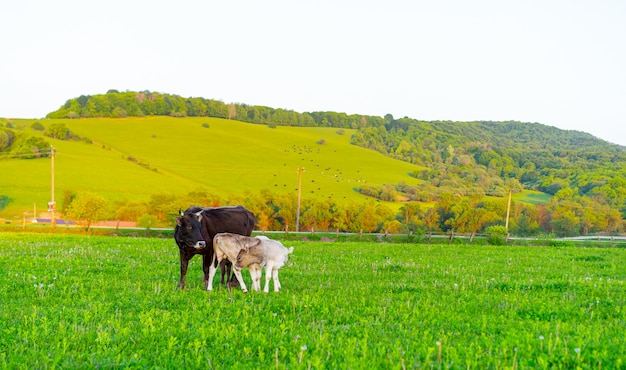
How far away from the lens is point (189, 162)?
13188cm

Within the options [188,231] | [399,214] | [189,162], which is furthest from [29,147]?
[188,231]

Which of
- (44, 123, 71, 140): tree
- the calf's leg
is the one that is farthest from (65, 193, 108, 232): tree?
(44, 123, 71, 140): tree

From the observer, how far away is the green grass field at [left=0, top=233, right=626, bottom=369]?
688cm

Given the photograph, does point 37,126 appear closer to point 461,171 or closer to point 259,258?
point 461,171

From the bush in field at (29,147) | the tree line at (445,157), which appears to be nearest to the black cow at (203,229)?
the tree line at (445,157)

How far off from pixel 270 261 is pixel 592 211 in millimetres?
103856

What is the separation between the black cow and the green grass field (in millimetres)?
773

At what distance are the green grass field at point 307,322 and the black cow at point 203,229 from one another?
2.54 feet

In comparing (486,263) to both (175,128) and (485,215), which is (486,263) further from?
(175,128)

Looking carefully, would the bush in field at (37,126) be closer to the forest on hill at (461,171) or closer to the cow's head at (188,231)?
the forest on hill at (461,171)

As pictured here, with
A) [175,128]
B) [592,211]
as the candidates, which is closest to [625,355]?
[592,211]

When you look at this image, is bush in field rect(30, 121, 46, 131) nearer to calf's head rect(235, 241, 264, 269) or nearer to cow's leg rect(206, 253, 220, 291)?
cow's leg rect(206, 253, 220, 291)

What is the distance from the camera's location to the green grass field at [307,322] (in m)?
6.88

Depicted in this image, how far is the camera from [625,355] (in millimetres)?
6730
